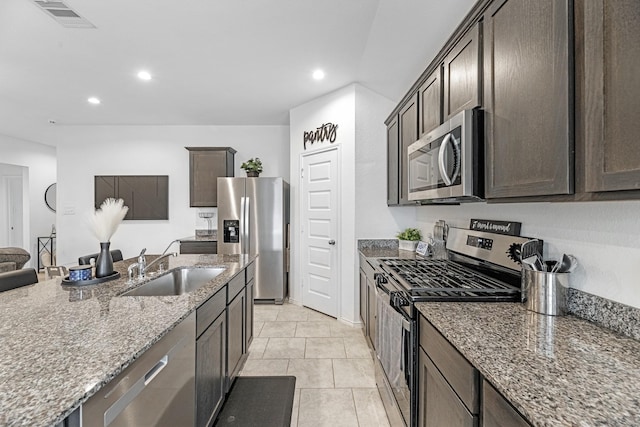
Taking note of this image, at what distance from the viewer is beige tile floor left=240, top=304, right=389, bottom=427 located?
82.2 inches

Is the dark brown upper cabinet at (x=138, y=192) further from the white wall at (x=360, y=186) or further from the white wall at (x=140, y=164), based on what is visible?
the white wall at (x=360, y=186)

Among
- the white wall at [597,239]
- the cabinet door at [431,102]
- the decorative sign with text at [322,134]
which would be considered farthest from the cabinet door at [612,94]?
the decorative sign with text at [322,134]

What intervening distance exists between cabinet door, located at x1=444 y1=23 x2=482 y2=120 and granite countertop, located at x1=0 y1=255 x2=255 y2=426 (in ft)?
5.60

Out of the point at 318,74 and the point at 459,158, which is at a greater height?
the point at 318,74

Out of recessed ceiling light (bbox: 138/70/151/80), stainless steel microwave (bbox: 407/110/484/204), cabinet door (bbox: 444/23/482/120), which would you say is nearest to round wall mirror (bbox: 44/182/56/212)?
recessed ceiling light (bbox: 138/70/151/80)

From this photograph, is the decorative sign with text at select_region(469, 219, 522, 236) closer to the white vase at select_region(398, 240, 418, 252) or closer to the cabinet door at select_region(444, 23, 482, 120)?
the cabinet door at select_region(444, 23, 482, 120)

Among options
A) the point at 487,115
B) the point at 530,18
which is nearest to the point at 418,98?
the point at 487,115

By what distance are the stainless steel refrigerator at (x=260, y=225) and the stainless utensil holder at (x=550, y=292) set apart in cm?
351

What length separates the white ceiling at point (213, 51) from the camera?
2336 millimetres

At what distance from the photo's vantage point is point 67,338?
1.02 metres

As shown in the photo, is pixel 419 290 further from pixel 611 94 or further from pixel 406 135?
pixel 406 135

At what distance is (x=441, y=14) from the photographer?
2051 mm

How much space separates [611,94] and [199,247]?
4764 mm

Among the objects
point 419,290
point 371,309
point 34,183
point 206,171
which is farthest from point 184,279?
point 34,183
